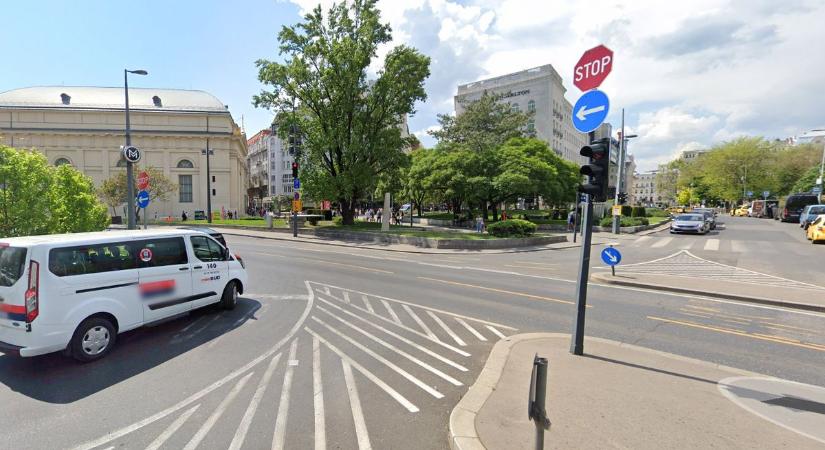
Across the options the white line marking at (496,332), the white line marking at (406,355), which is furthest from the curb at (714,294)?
the white line marking at (406,355)

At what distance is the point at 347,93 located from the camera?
29.4 meters

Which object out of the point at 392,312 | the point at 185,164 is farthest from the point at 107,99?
the point at 392,312

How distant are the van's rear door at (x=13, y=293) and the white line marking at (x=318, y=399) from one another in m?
3.96

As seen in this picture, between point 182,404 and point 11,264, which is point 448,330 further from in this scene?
point 11,264

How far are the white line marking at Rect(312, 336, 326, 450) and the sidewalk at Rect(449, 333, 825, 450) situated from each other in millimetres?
1299

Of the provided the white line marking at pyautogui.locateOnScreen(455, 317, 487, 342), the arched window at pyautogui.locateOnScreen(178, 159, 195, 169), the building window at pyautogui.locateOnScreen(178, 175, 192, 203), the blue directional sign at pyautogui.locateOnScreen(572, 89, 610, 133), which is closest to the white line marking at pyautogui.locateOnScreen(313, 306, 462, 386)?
the white line marking at pyautogui.locateOnScreen(455, 317, 487, 342)

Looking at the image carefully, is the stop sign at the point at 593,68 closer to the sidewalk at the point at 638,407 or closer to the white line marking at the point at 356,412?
the sidewalk at the point at 638,407

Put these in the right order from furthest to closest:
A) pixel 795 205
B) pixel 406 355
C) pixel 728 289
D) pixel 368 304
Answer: pixel 795 205
pixel 728 289
pixel 368 304
pixel 406 355

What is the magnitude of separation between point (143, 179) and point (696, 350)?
16.9 metres

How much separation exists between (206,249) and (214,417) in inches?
187

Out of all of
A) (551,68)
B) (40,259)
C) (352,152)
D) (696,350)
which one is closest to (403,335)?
(696,350)

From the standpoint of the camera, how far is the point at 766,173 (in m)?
65.6

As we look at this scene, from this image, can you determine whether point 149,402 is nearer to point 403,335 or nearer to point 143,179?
point 403,335

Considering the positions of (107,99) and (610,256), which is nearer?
(610,256)
